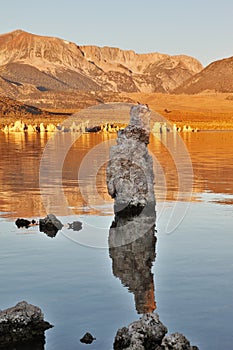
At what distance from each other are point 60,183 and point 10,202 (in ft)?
28.8

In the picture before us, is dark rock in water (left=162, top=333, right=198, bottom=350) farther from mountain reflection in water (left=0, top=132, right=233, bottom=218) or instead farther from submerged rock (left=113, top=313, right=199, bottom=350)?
mountain reflection in water (left=0, top=132, right=233, bottom=218)

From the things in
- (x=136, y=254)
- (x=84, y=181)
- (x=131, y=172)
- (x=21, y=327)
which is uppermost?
(x=131, y=172)

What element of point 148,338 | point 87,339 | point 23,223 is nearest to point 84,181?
point 23,223

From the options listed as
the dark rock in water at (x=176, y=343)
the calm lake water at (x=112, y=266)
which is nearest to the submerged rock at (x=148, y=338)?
the dark rock in water at (x=176, y=343)

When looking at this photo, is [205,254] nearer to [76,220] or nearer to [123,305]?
[123,305]

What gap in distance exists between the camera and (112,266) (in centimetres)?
2042

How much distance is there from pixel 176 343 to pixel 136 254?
8681mm

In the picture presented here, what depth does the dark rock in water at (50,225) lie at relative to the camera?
86.9 feet

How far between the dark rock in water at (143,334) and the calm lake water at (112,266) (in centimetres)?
37

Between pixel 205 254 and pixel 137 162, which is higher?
pixel 137 162

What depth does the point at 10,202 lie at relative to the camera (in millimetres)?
33000

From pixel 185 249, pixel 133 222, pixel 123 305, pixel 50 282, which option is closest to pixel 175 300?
pixel 123 305

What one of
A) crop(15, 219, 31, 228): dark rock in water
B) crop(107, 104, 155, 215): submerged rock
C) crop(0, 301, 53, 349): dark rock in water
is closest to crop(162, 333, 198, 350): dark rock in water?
crop(0, 301, 53, 349): dark rock in water

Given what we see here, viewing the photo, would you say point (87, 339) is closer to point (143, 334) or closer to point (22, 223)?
point (143, 334)
